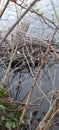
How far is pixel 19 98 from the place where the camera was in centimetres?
344

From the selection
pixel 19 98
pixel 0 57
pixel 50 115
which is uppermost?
pixel 50 115

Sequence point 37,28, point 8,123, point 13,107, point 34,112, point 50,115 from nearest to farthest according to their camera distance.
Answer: point 50,115
point 8,123
point 13,107
point 34,112
point 37,28

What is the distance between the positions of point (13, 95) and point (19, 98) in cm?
9

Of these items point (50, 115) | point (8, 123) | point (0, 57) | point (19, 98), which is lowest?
point (19, 98)

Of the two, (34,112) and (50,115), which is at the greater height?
(50,115)

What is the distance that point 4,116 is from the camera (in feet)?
6.48

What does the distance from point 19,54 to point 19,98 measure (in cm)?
89

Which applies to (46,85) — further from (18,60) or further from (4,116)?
(4,116)

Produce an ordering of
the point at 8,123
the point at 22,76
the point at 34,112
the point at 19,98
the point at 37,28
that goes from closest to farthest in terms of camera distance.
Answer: the point at 8,123, the point at 34,112, the point at 19,98, the point at 22,76, the point at 37,28

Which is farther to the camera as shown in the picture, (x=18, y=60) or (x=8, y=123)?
(x=18, y=60)

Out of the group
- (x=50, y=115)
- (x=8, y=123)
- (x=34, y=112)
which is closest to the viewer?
(x=50, y=115)

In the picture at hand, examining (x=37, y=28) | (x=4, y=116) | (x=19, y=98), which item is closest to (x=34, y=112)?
(x=19, y=98)

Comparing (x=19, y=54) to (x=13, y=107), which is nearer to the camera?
(x=13, y=107)

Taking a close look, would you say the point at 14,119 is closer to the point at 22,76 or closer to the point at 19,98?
the point at 19,98
